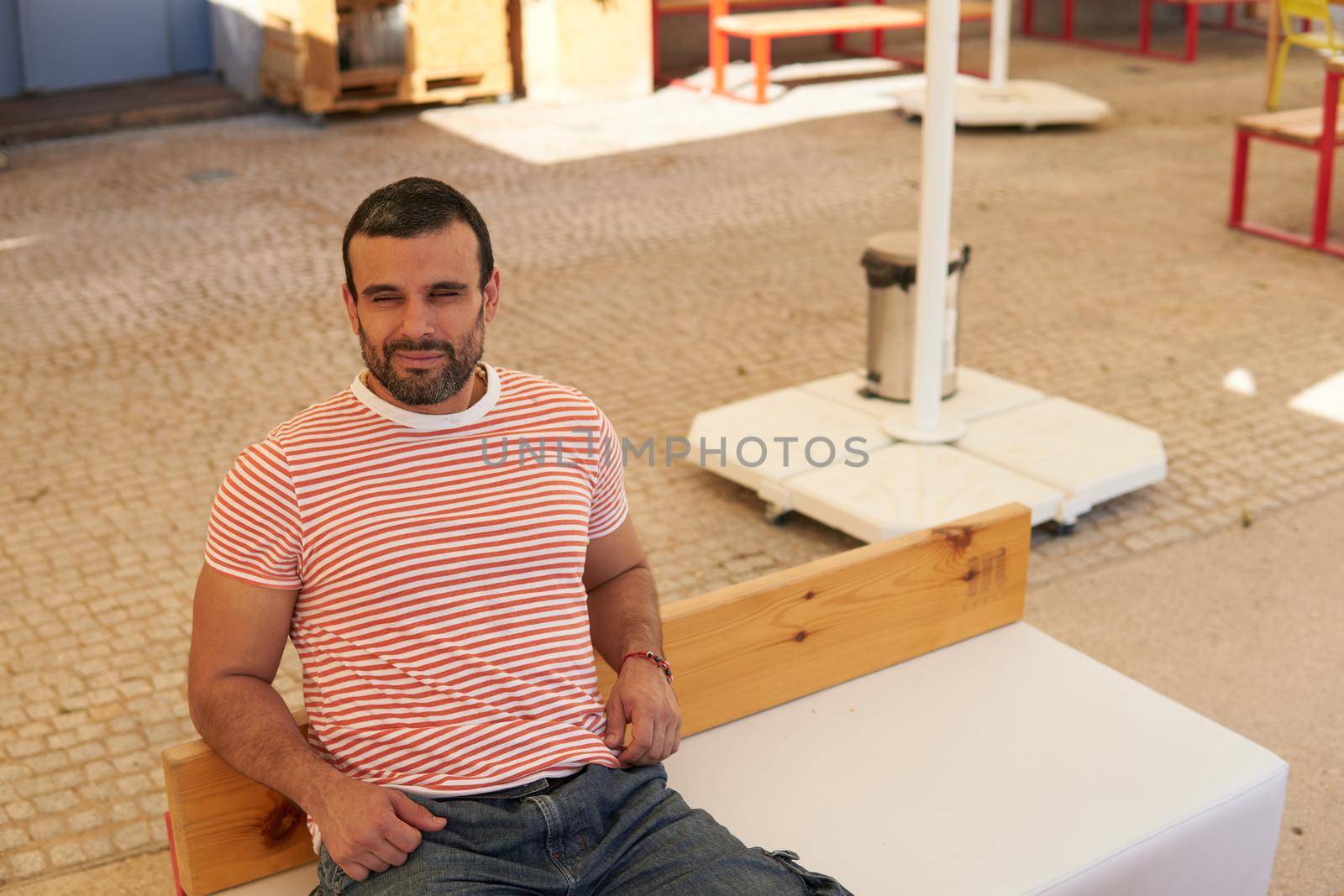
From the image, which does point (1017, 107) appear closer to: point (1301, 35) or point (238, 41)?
point (1301, 35)

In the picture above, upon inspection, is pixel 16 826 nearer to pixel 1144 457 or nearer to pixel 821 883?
pixel 821 883

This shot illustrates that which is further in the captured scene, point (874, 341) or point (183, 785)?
point (874, 341)

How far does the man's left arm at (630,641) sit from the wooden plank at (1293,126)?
5259mm

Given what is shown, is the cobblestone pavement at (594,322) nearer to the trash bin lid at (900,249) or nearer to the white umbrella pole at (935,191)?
the white umbrella pole at (935,191)

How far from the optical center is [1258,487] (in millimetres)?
4398

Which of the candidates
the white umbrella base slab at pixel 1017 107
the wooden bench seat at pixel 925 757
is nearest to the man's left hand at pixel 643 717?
the wooden bench seat at pixel 925 757

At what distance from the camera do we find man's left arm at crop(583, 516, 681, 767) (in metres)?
2.09

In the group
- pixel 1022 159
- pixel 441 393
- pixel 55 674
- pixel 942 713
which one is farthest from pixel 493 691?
pixel 1022 159

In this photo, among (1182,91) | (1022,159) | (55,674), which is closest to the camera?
(55,674)

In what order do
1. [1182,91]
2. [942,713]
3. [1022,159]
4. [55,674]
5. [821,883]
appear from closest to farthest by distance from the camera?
[821,883] < [942,713] < [55,674] < [1022,159] < [1182,91]

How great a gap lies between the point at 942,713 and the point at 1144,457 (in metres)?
1.98

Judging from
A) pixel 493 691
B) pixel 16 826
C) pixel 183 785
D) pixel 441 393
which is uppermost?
pixel 441 393

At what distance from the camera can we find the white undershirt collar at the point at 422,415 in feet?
6.69

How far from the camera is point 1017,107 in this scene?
9203 millimetres
